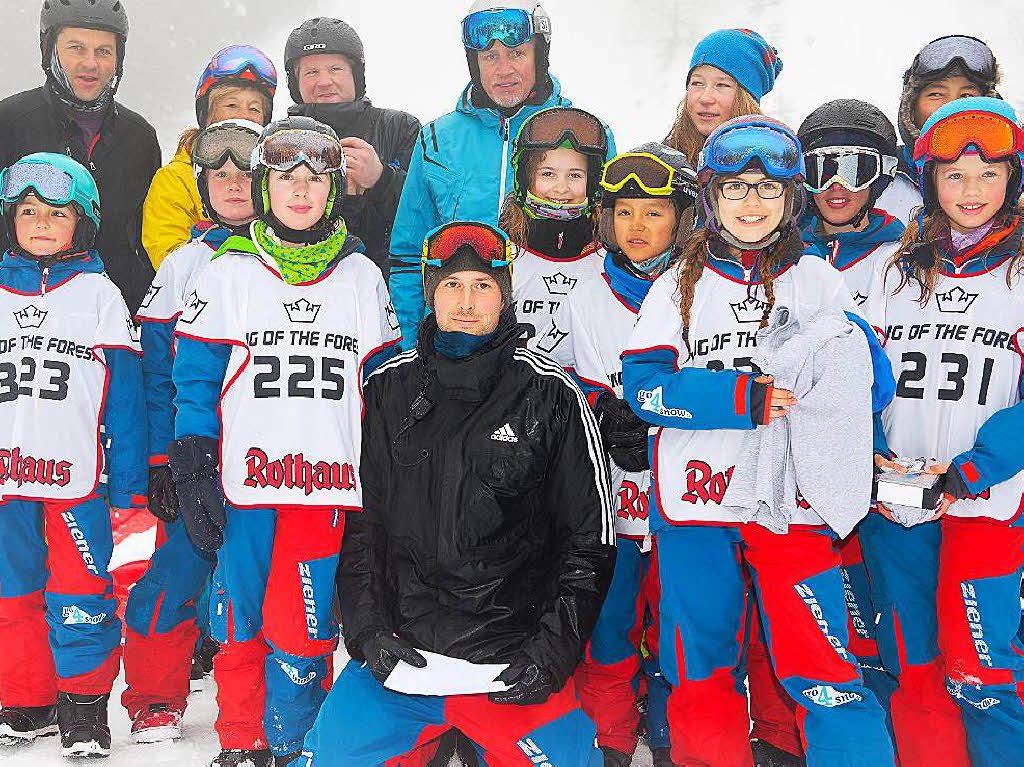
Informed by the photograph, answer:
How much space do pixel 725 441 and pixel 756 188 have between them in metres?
0.87

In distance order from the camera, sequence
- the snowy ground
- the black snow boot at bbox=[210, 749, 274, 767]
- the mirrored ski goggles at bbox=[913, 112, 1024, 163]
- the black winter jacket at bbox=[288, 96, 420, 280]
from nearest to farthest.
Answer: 1. the mirrored ski goggles at bbox=[913, 112, 1024, 163]
2. the black snow boot at bbox=[210, 749, 274, 767]
3. the snowy ground
4. the black winter jacket at bbox=[288, 96, 420, 280]

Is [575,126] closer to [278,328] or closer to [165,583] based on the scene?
[278,328]

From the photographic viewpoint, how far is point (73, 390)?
4.08m

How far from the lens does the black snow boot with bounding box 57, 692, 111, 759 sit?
3.89m

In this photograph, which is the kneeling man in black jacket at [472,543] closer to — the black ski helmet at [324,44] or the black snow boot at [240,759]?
the black snow boot at [240,759]

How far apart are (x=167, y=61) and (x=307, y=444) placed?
98.0ft

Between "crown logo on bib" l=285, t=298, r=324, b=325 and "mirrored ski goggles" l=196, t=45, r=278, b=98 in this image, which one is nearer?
"crown logo on bib" l=285, t=298, r=324, b=325

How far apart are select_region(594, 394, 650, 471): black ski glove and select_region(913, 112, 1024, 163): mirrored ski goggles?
1.51m

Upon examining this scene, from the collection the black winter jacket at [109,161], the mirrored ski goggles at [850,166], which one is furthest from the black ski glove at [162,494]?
the mirrored ski goggles at [850,166]

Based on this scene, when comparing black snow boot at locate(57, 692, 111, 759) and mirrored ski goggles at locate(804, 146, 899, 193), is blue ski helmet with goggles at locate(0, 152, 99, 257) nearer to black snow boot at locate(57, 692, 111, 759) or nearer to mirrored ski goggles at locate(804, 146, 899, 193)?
black snow boot at locate(57, 692, 111, 759)

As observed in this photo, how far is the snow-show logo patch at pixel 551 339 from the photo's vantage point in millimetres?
4062

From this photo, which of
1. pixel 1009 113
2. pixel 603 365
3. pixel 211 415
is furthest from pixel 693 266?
pixel 211 415

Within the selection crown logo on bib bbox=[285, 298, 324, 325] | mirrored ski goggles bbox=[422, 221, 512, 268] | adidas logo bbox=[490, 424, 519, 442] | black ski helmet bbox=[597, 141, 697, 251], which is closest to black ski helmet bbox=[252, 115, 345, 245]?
crown logo on bib bbox=[285, 298, 324, 325]

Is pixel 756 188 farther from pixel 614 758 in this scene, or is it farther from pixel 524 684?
pixel 614 758
